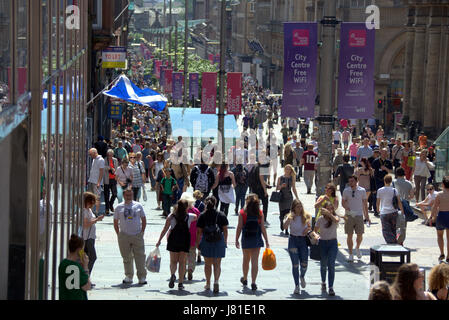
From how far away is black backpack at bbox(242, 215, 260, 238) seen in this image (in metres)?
14.4

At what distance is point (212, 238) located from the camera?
1421 centimetres

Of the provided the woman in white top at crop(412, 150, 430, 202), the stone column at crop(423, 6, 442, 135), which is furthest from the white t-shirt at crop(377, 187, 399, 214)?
the stone column at crop(423, 6, 442, 135)

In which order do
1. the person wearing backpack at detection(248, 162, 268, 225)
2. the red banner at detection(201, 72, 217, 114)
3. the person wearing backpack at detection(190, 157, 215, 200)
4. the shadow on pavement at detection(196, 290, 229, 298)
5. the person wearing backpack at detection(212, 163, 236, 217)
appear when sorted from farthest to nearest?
the red banner at detection(201, 72, 217, 114) < the person wearing backpack at detection(248, 162, 268, 225) < the person wearing backpack at detection(190, 157, 215, 200) < the person wearing backpack at detection(212, 163, 236, 217) < the shadow on pavement at detection(196, 290, 229, 298)

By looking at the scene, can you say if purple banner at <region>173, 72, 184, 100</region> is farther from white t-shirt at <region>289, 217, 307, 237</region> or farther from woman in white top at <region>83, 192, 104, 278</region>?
woman in white top at <region>83, 192, 104, 278</region>

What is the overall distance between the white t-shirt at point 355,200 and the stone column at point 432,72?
30.2m

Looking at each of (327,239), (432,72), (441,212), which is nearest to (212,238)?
(327,239)

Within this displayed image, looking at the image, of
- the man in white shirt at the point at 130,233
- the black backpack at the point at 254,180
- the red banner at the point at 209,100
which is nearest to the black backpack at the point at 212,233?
the man in white shirt at the point at 130,233

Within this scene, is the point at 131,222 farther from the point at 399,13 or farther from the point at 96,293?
the point at 399,13

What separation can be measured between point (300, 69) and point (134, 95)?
1433cm

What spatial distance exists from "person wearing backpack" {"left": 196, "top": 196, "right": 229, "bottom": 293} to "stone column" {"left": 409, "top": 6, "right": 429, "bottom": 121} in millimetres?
36068

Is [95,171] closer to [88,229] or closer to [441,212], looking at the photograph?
[88,229]

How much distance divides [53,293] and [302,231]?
4855mm
